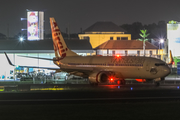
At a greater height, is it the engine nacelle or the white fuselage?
the white fuselage

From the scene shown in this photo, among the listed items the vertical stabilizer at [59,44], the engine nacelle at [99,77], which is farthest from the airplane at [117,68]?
the vertical stabilizer at [59,44]

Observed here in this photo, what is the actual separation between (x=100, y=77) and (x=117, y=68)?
110 inches

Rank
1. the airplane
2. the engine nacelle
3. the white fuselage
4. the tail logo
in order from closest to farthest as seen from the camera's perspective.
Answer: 1. the white fuselage
2. the airplane
3. the engine nacelle
4. the tail logo

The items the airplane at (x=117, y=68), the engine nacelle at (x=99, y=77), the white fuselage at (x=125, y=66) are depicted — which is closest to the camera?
the white fuselage at (x=125, y=66)

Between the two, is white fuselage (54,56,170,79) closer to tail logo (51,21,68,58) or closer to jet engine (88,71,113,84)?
jet engine (88,71,113,84)

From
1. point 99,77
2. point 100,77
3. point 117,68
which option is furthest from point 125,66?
point 99,77

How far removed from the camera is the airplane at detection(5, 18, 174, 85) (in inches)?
1485

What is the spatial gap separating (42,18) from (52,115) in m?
77.6

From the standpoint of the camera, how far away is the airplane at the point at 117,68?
37.7 m

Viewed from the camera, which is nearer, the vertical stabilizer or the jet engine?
the jet engine

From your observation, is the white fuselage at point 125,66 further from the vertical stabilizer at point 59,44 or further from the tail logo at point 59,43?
the tail logo at point 59,43

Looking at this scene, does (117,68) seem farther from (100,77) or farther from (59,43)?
(59,43)

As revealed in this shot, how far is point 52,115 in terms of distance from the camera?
17.8 metres

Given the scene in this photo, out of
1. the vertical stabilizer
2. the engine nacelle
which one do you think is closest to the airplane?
the engine nacelle
